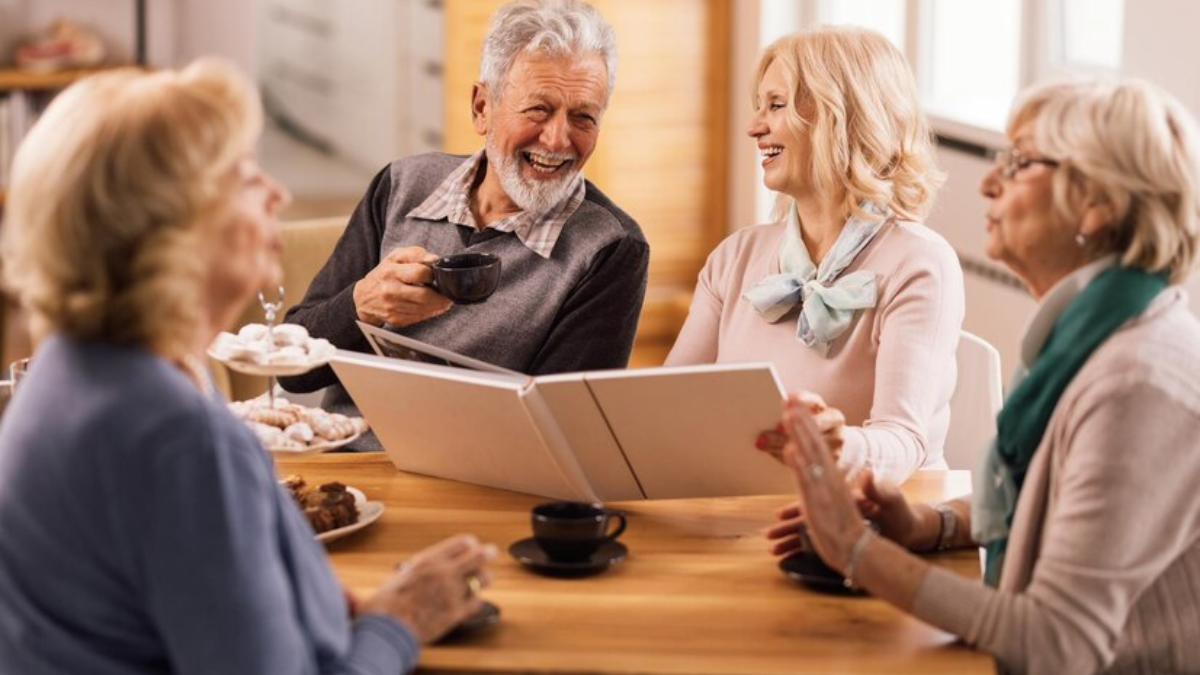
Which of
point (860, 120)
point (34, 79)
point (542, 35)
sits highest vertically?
point (542, 35)

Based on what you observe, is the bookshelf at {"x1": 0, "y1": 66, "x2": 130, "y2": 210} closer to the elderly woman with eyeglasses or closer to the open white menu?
the open white menu

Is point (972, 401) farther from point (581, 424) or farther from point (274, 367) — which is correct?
point (274, 367)

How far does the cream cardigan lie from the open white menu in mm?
340

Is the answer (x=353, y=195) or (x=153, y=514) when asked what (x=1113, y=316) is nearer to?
(x=153, y=514)

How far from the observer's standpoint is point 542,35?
269 centimetres

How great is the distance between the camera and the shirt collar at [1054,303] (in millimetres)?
1735

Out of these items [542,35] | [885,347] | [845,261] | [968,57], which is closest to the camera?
[885,347]

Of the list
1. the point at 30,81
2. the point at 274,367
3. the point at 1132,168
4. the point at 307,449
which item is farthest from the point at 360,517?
the point at 30,81

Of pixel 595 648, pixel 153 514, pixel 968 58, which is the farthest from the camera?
pixel 968 58

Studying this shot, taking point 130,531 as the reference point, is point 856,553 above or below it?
below

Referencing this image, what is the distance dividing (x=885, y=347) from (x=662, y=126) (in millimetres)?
3168

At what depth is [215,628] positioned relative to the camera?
4.58 feet

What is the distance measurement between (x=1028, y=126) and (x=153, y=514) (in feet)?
3.38

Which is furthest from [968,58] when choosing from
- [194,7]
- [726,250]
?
[194,7]
